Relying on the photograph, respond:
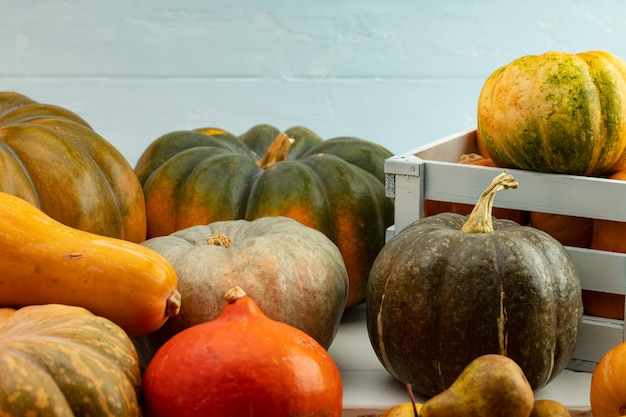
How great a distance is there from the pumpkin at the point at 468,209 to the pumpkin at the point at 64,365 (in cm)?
58

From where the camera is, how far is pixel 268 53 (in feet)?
8.25

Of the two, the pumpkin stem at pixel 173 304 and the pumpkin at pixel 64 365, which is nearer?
the pumpkin at pixel 64 365

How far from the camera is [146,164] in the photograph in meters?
1.70

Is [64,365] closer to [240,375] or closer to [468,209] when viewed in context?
[240,375]

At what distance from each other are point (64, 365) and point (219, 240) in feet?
1.31

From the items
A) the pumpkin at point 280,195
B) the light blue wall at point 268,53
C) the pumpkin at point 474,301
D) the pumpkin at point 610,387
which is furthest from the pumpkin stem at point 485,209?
the light blue wall at point 268,53

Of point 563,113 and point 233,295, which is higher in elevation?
point 563,113

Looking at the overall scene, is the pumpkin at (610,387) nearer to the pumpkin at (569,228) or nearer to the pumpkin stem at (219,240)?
the pumpkin at (569,228)

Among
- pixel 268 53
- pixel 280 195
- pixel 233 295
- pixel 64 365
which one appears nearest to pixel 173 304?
pixel 233 295

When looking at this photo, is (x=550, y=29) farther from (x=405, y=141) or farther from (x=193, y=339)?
(x=193, y=339)

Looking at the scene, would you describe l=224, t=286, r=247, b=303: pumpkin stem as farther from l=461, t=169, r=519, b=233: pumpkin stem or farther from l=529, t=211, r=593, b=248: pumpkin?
l=529, t=211, r=593, b=248: pumpkin

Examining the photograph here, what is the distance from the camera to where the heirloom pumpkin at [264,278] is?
45.4 inches

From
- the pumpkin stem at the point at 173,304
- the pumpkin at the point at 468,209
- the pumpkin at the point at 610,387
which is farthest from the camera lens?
the pumpkin at the point at 468,209

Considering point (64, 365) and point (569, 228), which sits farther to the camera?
point (569, 228)
